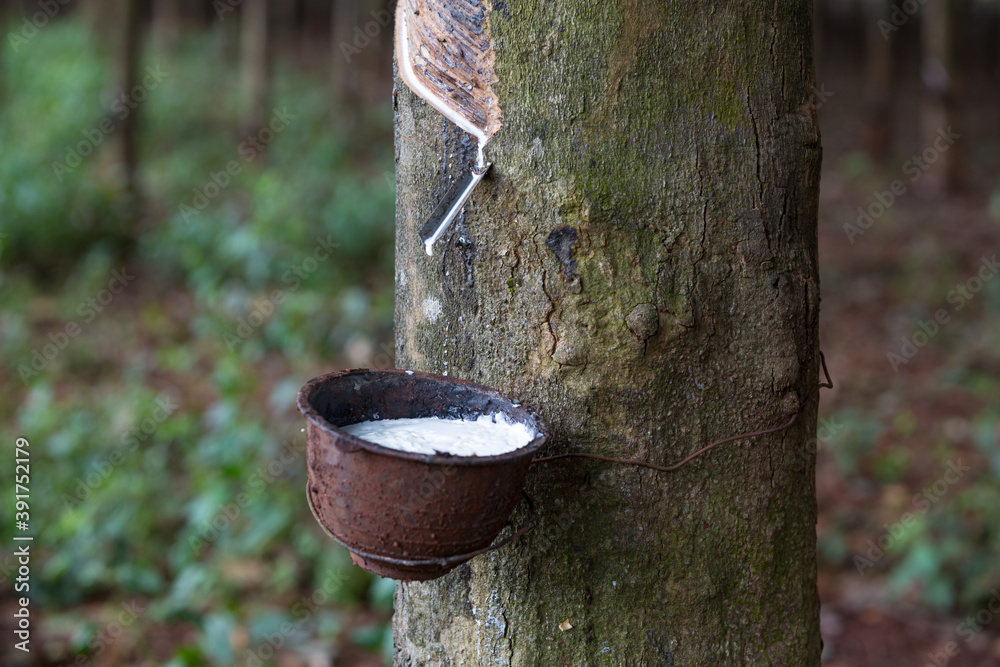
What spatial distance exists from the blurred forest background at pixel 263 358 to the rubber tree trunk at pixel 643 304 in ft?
5.90

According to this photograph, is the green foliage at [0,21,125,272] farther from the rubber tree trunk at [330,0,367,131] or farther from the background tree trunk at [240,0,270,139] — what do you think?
the rubber tree trunk at [330,0,367,131]

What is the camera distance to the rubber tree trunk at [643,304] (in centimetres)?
132

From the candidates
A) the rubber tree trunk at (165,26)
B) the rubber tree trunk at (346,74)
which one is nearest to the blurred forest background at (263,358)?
the rubber tree trunk at (346,74)

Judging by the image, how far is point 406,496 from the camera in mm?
1155

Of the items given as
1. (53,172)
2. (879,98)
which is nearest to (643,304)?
(53,172)

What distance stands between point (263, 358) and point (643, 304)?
4240mm

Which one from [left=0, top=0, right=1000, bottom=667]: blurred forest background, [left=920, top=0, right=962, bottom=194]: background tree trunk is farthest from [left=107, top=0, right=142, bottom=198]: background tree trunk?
[left=920, top=0, right=962, bottom=194]: background tree trunk

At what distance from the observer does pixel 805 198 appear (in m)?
1.42

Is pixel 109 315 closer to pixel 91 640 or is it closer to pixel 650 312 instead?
Answer: pixel 91 640

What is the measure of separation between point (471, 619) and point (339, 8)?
13.6 meters

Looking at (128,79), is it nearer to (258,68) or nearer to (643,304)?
(258,68)

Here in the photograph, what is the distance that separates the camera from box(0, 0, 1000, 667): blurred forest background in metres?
3.24

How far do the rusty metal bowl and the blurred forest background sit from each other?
5.70 feet

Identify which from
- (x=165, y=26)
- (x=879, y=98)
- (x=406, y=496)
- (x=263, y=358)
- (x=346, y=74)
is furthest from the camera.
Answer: (x=165, y=26)
